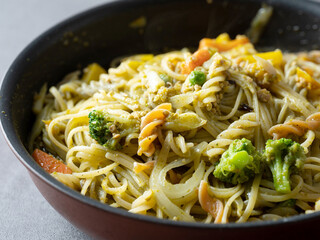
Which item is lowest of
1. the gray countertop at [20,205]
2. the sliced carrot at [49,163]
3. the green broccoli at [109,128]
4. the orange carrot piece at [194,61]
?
the gray countertop at [20,205]

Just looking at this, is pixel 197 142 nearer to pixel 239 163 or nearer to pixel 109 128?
pixel 239 163

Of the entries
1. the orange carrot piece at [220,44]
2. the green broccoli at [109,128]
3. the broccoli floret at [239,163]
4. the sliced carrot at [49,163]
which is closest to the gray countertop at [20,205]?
the sliced carrot at [49,163]

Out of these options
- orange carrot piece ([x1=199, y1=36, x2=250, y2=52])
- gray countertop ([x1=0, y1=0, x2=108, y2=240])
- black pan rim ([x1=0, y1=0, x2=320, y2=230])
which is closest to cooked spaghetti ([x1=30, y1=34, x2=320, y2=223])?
black pan rim ([x1=0, y1=0, x2=320, y2=230])

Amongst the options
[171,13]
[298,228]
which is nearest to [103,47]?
[171,13]

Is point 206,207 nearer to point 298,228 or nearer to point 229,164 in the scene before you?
point 229,164

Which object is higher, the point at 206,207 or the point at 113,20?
the point at 113,20

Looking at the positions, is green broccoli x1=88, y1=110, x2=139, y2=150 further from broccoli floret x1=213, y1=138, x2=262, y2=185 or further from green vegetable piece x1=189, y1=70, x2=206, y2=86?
broccoli floret x1=213, y1=138, x2=262, y2=185

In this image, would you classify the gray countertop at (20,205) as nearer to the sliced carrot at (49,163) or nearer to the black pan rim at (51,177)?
the sliced carrot at (49,163)
